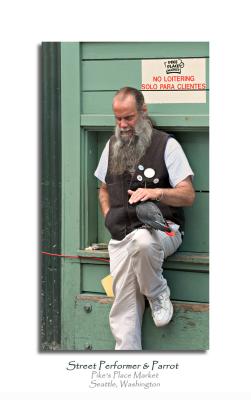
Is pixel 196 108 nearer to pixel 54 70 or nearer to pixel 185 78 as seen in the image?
pixel 185 78

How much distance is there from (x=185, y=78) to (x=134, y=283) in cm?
107

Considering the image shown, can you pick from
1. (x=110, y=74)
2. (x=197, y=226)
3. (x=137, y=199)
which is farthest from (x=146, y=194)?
(x=110, y=74)

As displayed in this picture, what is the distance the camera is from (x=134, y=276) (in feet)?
13.4

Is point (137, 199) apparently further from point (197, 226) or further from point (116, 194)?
point (197, 226)

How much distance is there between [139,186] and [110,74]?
2.03ft

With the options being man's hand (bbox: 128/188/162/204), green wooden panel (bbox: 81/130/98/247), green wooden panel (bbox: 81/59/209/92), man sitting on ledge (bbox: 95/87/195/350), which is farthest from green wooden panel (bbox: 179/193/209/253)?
green wooden panel (bbox: 81/59/209/92)

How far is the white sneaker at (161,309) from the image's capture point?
411 cm

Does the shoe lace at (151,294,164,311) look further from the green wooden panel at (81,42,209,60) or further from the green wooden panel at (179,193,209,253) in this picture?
the green wooden panel at (81,42,209,60)

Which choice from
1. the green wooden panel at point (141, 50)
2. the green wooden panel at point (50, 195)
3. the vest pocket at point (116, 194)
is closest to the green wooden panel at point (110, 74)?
the green wooden panel at point (141, 50)

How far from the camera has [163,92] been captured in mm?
4121

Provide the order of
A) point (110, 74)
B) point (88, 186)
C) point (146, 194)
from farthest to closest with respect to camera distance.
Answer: point (88, 186)
point (110, 74)
point (146, 194)

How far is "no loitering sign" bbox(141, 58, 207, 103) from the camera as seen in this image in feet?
13.3

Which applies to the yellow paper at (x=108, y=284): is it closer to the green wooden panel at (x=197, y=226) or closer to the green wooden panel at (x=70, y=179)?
the green wooden panel at (x=70, y=179)
